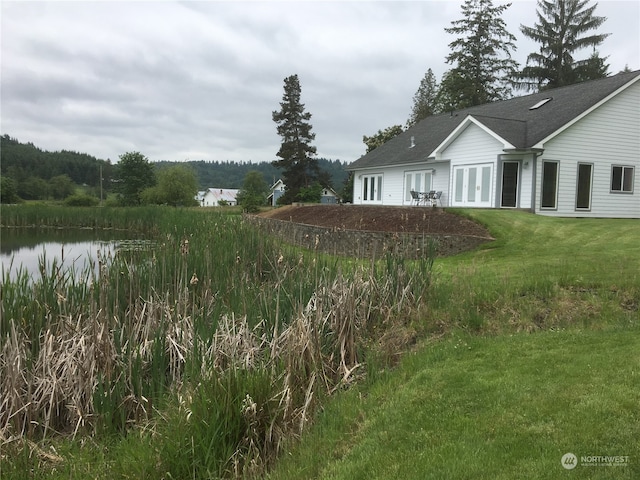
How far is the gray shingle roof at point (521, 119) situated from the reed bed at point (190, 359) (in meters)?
14.6

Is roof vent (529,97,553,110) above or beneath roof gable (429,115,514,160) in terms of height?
above

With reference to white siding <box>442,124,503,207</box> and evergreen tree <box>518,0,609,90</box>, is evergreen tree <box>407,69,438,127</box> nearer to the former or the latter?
evergreen tree <box>518,0,609,90</box>

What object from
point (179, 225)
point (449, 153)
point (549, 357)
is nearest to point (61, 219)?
point (179, 225)

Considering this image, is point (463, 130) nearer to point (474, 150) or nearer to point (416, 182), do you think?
point (474, 150)

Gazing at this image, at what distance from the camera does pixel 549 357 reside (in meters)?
4.90

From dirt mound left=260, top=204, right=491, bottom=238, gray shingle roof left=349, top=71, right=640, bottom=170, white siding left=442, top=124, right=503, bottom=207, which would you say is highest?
gray shingle roof left=349, top=71, right=640, bottom=170

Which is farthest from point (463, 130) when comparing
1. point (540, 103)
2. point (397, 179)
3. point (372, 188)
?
point (372, 188)

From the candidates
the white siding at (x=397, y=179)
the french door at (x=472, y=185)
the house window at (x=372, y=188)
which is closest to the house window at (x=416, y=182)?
the white siding at (x=397, y=179)

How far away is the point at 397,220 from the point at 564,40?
35194mm

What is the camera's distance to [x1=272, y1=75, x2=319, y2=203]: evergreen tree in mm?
57219

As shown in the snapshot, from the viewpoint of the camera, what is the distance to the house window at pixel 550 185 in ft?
60.7

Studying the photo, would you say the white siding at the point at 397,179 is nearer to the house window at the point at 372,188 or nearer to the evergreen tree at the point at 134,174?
the house window at the point at 372,188

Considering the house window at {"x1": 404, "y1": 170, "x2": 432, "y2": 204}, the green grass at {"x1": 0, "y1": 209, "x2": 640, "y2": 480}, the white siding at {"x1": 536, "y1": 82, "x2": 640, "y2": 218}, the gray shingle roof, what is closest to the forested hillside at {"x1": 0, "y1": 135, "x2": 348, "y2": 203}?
the gray shingle roof

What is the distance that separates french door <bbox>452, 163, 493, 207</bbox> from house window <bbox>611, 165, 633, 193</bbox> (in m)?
4.80
